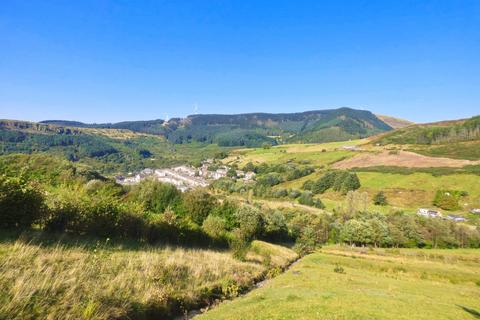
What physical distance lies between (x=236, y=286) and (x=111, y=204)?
919 centimetres

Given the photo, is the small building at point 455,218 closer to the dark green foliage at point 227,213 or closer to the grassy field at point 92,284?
the dark green foliage at point 227,213

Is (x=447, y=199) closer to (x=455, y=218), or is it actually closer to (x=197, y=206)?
(x=455, y=218)

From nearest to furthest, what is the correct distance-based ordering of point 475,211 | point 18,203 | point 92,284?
point 92,284 < point 18,203 < point 475,211

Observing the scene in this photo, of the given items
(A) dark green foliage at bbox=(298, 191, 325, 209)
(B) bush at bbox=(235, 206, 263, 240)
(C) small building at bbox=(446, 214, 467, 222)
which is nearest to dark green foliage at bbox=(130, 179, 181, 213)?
(B) bush at bbox=(235, 206, 263, 240)

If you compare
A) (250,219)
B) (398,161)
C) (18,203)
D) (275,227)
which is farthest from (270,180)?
(18,203)

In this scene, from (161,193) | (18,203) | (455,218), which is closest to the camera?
(18,203)

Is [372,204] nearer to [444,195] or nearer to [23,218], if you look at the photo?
[444,195]

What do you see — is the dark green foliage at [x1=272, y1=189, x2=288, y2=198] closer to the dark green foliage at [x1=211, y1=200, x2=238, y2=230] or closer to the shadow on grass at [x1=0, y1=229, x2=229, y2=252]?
the dark green foliage at [x1=211, y1=200, x2=238, y2=230]

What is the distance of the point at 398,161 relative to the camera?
169250mm

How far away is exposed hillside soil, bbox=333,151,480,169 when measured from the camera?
155m

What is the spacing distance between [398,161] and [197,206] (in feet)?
503

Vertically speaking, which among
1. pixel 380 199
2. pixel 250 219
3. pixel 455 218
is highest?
pixel 250 219

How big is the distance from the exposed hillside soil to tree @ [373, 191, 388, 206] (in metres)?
42.1

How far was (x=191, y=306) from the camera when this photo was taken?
12891 mm
